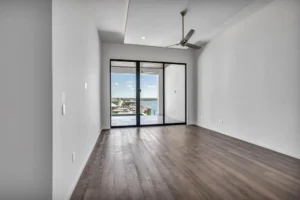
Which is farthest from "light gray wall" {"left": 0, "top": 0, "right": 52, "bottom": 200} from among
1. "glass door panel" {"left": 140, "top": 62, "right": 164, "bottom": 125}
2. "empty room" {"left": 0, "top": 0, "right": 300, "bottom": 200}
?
"glass door panel" {"left": 140, "top": 62, "right": 164, "bottom": 125}

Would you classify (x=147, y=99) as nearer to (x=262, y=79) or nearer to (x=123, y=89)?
(x=123, y=89)

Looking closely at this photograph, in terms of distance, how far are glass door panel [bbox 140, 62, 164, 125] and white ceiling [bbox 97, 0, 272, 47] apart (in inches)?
52.8

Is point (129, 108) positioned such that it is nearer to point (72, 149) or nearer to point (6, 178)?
point (72, 149)

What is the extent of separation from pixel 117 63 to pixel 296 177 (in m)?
5.11

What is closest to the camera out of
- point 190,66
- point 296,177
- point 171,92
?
point 296,177

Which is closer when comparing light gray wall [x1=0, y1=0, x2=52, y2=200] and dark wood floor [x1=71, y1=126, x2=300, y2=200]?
light gray wall [x1=0, y1=0, x2=52, y2=200]

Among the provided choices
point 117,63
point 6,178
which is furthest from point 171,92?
point 6,178

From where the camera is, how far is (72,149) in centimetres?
182

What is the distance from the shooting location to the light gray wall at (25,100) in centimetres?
115

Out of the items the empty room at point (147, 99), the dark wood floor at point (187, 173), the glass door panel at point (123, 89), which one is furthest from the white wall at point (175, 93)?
the dark wood floor at point (187, 173)

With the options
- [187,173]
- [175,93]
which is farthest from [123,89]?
[187,173]

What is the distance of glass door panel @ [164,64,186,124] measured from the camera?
623cm

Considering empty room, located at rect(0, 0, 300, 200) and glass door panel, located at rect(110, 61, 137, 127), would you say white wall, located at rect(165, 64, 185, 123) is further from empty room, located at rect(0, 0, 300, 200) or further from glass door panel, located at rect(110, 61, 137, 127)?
glass door panel, located at rect(110, 61, 137, 127)

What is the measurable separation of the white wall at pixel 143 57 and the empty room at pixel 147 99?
0.12 feet
